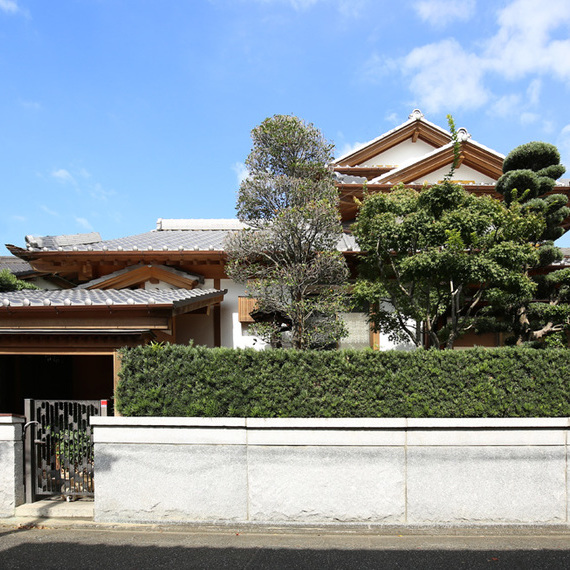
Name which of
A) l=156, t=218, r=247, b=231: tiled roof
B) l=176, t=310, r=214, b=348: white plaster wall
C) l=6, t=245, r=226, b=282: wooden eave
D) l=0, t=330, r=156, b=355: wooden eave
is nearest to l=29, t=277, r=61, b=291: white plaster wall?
l=6, t=245, r=226, b=282: wooden eave

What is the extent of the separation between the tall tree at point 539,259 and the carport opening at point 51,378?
946 cm

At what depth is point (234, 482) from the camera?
596 cm

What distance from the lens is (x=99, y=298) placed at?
7.76 metres

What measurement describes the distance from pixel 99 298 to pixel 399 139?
10.9 metres

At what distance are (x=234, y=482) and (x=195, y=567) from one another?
1202 mm

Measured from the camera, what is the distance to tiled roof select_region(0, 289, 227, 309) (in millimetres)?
7200

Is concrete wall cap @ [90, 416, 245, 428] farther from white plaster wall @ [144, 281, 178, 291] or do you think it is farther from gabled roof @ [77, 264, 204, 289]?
white plaster wall @ [144, 281, 178, 291]

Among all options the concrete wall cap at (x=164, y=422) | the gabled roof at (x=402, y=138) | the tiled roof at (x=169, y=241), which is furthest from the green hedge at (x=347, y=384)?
the gabled roof at (x=402, y=138)

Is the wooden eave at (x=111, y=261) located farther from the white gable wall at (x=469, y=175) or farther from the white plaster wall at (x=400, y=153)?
the white plaster wall at (x=400, y=153)

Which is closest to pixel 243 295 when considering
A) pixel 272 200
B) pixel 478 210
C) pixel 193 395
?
pixel 272 200

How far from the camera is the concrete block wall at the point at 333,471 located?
5.88 m

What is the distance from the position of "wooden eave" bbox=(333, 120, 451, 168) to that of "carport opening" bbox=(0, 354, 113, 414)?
9.38m

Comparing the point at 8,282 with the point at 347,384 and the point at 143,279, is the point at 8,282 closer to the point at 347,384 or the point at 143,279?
the point at 143,279

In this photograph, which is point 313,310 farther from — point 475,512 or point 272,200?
point 475,512
